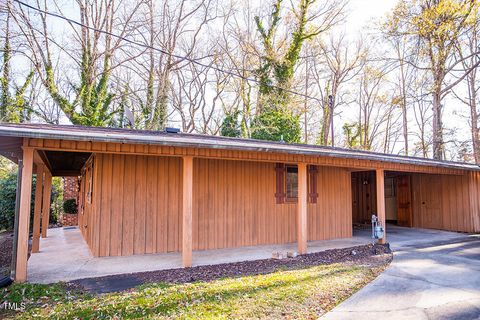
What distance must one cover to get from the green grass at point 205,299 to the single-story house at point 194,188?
1079mm

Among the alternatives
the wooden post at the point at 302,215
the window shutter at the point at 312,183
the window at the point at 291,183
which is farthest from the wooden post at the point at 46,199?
the window shutter at the point at 312,183

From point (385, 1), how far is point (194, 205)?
40.1 ft

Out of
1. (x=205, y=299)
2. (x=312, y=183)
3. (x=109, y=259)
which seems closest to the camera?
(x=205, y=299)

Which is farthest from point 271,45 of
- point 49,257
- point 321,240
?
point 49,257

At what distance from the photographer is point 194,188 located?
7.00 meters

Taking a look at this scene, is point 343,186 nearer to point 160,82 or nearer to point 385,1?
point 385,1

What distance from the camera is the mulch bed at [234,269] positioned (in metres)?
4.44

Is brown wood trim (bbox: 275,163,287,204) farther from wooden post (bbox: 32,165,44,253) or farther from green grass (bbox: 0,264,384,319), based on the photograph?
wooden post (bbox: 32,165,44,253)

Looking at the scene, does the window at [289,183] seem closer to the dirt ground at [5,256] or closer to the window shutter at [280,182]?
the window shutter at [280,182]

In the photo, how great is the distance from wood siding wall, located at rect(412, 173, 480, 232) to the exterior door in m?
0.17

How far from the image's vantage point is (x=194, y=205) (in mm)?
6996

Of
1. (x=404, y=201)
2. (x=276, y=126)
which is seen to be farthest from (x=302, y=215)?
(x=276, y=126)

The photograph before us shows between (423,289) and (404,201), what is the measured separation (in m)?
8.40

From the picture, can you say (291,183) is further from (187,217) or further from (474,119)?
(474,119)
